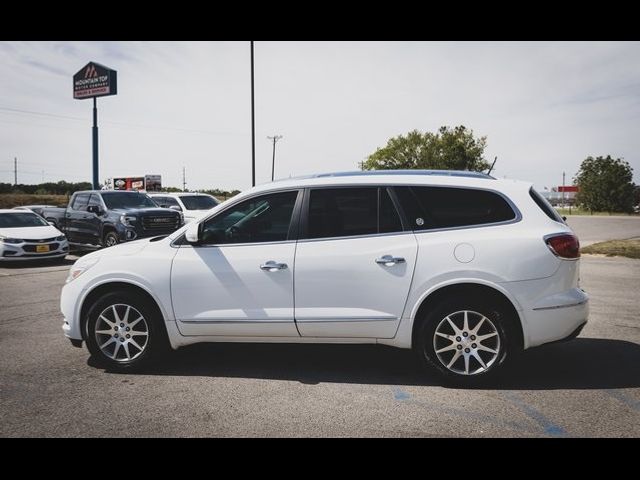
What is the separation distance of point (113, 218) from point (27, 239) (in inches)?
87.2

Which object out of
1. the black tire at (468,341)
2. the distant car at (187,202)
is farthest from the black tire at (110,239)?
the black tire at (468,341)


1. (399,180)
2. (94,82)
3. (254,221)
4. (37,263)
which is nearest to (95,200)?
(37,263)

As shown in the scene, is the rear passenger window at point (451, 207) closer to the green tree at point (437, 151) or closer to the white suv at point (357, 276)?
the white suv at point (357, 276)

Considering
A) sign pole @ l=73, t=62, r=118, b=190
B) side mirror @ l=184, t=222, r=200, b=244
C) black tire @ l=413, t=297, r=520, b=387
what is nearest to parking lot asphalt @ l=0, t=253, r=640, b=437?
black tire @ l=413, t=297, r=520, b=387

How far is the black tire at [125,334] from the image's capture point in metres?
4.75

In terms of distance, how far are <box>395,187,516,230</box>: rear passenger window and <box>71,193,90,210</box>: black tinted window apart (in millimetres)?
13776

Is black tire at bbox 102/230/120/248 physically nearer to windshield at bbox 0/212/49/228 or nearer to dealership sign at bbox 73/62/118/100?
windshield at bbox 0/212/49/228

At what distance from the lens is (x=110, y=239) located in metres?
14.9

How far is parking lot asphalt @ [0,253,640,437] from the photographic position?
140 inches

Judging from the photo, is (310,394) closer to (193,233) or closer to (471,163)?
(193,233)

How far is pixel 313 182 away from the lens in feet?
15.6
